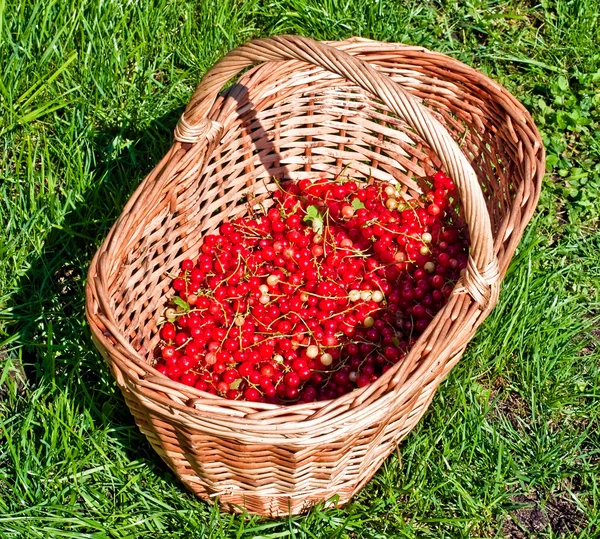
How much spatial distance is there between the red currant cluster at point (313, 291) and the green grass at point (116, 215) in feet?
0.88

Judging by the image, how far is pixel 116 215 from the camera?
9.16 feet

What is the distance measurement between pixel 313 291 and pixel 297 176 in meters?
0.44

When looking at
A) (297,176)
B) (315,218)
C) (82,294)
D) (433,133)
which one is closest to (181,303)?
(82,294)

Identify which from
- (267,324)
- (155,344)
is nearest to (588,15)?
(267,324)

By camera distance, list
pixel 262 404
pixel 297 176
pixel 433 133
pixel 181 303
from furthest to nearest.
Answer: pixel 297 176
pixel 181 303
pixel 433 133
pixel 262 404

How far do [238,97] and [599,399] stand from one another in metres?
1.45

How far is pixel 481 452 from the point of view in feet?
7.84

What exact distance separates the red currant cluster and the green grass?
10.6 inches

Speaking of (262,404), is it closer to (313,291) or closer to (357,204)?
(313,291)

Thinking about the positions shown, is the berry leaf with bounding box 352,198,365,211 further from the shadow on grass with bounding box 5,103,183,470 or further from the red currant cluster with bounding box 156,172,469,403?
the shadow on grass with bounding box 5,103,183,470

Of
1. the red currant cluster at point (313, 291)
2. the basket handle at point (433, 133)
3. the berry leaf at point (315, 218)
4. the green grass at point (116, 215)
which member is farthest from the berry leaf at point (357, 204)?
the basket handle at point (433, 133)

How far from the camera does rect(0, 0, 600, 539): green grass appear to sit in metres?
2.31

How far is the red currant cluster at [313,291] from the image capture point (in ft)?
7.77

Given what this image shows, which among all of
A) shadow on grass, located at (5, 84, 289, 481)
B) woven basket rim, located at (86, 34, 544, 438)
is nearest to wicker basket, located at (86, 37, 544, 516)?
woven basket rim, located at (86, 34, 544, 438)
